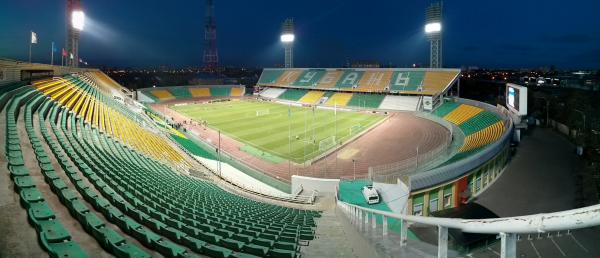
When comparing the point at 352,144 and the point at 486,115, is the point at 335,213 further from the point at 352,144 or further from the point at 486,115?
the point at 486,115

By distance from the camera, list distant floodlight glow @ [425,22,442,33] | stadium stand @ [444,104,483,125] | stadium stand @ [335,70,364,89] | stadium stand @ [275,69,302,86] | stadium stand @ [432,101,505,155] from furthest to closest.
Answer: stadium stand @ [275,69,302,86] → stadium stand @ [335,70,364,89] → distant floodlight glow @ [425,22,442,33] → stadium stand @ [444,104,483,125] → stadium stand @ [432,101,505,155]

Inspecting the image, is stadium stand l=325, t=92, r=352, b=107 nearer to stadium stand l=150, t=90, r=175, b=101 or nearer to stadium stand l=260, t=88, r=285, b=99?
stadium stand l=260, t=88, r=285, b=99

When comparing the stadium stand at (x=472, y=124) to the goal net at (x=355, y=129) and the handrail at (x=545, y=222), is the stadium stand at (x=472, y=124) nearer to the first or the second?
the goal net at (x=355, y=129)

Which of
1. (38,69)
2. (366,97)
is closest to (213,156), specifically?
(38,69)

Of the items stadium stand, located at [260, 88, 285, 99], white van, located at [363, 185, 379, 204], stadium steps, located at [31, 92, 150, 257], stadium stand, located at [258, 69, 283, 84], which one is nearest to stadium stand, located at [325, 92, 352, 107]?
stadium stand, located at [260, 88, 285, 99]

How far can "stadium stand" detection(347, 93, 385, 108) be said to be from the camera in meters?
57.5

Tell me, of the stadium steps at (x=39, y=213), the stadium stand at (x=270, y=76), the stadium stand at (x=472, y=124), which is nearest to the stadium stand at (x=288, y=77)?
the stadium stand at (x=270, y=76)

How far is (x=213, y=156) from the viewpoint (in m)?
27.7

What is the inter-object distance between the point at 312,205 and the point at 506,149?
18.6m

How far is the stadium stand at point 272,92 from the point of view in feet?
243

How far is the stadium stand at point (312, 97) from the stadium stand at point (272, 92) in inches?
289

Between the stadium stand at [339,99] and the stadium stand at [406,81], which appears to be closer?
the stadium stand at [406,81]

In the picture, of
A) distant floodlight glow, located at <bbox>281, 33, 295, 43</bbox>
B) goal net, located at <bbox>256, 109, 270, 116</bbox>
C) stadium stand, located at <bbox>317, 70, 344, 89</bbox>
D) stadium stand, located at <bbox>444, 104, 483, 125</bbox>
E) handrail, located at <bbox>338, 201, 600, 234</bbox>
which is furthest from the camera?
distant floodlight glow, located at <bbox>281, 33, 295, 43</bbox>

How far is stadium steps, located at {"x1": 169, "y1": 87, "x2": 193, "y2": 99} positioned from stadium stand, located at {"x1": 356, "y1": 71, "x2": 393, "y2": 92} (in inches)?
1360
